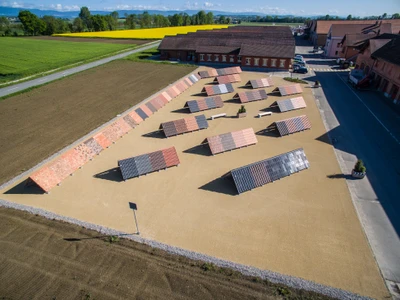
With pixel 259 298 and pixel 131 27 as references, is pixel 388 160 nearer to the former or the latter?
pixel 259 298

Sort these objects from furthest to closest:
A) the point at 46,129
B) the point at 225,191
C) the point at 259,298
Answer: the point at 46,129 → the point at 225,191 → the point at 259,298

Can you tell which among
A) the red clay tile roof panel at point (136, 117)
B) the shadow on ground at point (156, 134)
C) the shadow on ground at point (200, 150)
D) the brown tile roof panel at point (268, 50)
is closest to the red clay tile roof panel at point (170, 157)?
the shadow on ground at point (200, 150)

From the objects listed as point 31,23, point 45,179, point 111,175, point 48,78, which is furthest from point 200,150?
point 31,23

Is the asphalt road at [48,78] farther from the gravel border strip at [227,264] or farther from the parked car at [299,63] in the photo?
the parked car at [299,63]

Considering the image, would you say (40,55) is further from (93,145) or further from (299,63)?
(299,63)

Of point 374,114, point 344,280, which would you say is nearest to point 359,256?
point 344,280
